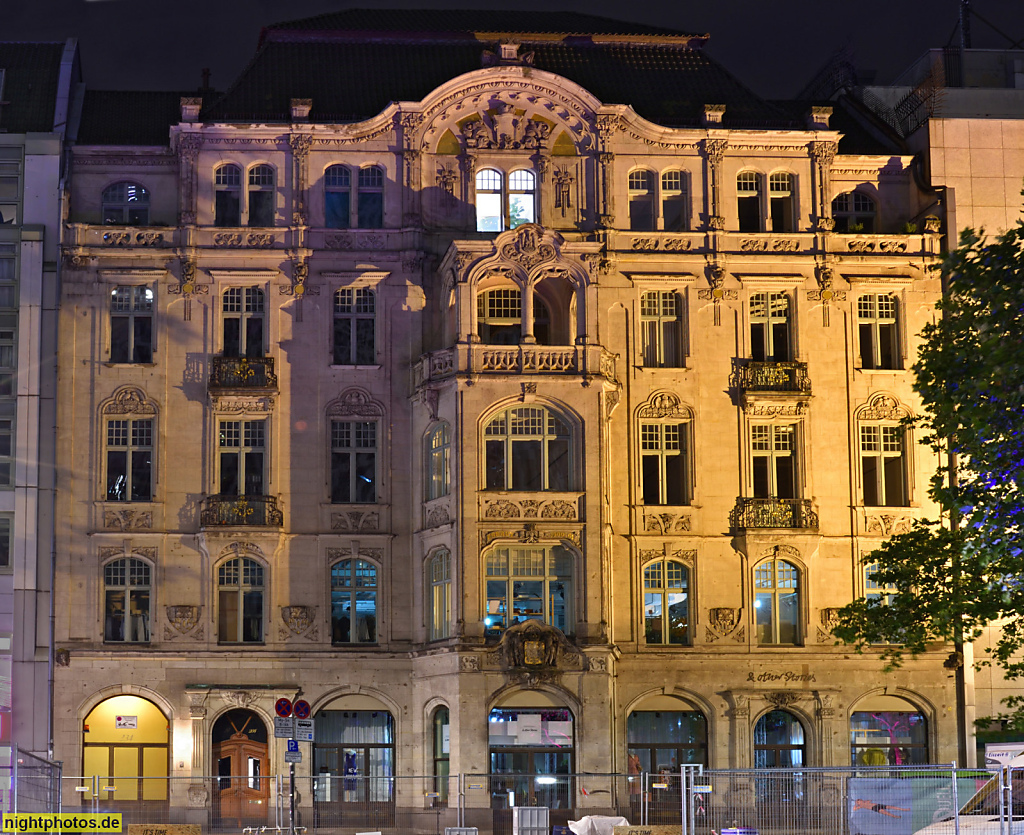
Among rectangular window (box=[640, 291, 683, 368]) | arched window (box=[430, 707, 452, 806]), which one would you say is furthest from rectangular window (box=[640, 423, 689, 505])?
arched window (box=[430, 707, 452, 806])

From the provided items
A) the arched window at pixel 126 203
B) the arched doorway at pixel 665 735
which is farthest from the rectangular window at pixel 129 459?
the arched doorway at pixel 665 735

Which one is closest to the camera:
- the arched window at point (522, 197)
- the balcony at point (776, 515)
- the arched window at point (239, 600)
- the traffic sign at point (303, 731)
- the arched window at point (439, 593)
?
the traffic sign at point (303, 731)

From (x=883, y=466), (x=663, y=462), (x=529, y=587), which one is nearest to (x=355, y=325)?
(x=529, y=587)

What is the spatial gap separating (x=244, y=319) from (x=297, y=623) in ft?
33.5

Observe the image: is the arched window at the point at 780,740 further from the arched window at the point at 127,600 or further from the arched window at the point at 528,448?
the arched window at the point at 127,600

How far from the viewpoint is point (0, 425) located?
187ft

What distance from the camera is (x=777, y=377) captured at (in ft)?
192

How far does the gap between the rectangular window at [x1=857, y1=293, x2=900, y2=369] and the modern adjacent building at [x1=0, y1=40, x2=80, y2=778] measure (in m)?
27.2

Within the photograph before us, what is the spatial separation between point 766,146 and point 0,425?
27.4m

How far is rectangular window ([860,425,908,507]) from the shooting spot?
5894 centimetres

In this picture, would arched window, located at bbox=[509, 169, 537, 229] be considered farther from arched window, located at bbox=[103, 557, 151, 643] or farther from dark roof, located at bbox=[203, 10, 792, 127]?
arched window, located at bbox=[103, 557, 151, 643]

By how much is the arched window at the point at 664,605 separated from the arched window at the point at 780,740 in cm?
380

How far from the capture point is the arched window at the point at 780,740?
2251 inches

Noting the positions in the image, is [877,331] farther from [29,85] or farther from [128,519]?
[29,85]
